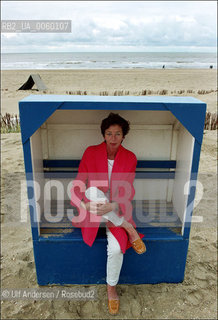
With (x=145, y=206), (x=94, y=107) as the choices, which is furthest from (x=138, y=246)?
(x=94, y=107)

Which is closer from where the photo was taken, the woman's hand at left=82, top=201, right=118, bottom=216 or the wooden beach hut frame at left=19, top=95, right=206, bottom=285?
the wooden beach hut frame at left=19, top=95, right=206, bottom=285

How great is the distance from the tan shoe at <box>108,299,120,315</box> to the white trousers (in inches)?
7.1

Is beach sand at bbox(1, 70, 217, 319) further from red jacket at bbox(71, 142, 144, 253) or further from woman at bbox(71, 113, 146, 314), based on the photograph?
red jacket at bbox(71, 142, 144, 253)

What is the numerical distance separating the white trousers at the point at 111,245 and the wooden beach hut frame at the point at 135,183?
0.60 feet

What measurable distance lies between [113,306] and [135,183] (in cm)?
139

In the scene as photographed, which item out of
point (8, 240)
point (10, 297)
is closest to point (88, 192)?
point (10, 297)

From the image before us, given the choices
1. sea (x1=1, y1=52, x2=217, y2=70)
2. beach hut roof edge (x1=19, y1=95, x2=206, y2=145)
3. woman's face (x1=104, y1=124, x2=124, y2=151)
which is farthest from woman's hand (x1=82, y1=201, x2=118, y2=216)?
sea (x1=1, y1=52, x2=217, y2=70)

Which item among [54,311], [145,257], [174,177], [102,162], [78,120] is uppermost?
[78,120]

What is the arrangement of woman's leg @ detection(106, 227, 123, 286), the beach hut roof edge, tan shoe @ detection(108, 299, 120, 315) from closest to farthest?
the beach hut roof edge, woman's leg @ detection(106, 227, 123, 286), tan shoe @ detection(108, 299, 120, 315)

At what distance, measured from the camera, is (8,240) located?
3701 millimetres

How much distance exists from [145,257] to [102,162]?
1080 mm

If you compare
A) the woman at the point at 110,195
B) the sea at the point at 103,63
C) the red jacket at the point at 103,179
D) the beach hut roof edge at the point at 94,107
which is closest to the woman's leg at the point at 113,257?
the woman at the point at 110,195

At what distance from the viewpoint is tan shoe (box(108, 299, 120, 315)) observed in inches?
105

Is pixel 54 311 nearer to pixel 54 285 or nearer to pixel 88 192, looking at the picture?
pixel 54 285
